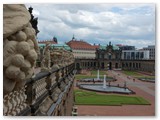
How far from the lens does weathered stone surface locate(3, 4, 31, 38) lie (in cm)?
179

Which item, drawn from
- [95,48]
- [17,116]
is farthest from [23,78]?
[95,48]

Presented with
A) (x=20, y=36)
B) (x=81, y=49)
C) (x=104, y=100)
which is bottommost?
(x=104, y=100)

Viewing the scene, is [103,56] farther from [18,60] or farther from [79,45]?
[18,60]

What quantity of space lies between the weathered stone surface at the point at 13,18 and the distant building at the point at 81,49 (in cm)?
5842

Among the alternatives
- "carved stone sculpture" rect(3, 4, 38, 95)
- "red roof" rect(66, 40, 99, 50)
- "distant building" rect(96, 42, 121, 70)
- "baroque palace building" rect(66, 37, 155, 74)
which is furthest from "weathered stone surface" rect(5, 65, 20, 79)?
"distant building" rect(96, 42, 121, 70)

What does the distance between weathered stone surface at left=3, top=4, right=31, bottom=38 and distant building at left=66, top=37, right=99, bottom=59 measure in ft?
192

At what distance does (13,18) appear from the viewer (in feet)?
6.03

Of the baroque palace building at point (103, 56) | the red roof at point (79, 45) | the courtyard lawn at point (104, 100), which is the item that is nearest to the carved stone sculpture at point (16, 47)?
the courtyard lawn at point (104, 100)

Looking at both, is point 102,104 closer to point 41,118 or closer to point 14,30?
point 41,118

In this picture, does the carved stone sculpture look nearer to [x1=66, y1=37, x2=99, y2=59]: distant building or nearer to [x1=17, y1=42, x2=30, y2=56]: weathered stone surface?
[x1=17, y1=42, x2=30, y2=56]: weathered stone surface

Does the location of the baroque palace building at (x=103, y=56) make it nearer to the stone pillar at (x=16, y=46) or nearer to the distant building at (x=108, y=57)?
the distant building at (x=108, y=57)

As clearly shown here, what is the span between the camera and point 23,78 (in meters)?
1.91

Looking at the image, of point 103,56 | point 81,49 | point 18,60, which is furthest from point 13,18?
point 103,56

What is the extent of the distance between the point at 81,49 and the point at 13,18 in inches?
2545
